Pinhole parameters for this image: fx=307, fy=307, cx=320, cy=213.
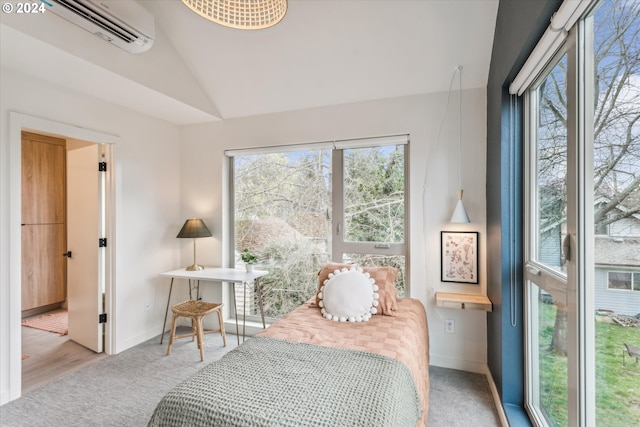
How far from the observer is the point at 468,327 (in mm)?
2572

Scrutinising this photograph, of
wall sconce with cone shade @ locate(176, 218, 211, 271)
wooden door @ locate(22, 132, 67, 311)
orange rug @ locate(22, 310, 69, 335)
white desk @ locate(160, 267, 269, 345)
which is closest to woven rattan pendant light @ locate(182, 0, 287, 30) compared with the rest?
white desk @ locate(160, 267, 269, 345)

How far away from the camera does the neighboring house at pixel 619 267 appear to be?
0.95m

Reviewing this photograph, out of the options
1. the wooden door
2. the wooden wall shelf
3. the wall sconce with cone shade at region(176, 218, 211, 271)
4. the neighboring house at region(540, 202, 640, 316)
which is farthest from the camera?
the wooden door

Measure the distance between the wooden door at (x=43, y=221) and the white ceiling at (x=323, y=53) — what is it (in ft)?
6.80

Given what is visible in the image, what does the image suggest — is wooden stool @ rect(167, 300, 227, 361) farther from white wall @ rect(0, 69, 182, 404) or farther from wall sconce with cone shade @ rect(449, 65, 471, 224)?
wall sconce with cone shade @ rect(449, 65, 471, 224)

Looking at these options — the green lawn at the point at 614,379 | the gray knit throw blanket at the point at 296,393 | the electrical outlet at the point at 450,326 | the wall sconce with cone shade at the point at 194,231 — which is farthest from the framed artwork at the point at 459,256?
the wall sconce with cone shade at the point at 194,231

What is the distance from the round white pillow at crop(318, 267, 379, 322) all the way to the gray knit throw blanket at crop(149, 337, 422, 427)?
56 cm

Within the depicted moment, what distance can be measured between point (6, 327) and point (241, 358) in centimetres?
194

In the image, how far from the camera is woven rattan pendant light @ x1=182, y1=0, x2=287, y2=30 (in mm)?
1431

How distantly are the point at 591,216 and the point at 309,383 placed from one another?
1.30 metres

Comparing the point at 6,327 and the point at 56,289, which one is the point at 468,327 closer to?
the point at 6,327

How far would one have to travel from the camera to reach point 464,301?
235 cm

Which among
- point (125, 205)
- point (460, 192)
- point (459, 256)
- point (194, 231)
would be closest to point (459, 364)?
point (459, 256)

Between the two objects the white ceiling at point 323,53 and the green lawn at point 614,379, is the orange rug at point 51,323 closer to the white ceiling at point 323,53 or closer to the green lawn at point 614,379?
the white ceiling at point 323,53
